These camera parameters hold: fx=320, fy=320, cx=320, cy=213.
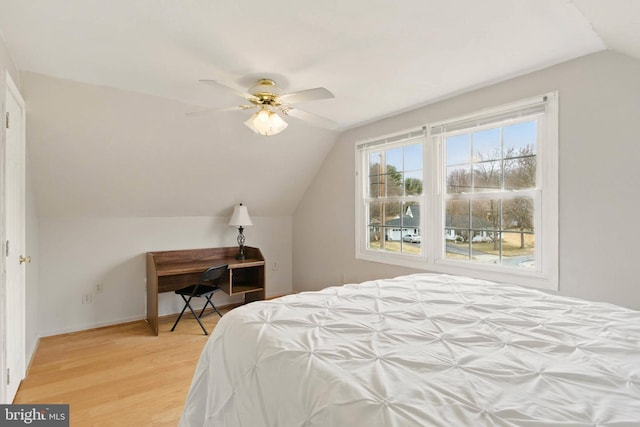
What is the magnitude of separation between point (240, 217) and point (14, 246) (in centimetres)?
218

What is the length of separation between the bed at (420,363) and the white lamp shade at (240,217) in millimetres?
2498

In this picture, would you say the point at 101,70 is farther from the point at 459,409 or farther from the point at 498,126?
the point at 498,126

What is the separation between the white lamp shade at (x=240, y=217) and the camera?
4.02 meters

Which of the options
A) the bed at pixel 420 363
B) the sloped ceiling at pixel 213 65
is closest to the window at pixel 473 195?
the sloped ceiling at pixel 213 65

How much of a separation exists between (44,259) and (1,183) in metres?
1.95

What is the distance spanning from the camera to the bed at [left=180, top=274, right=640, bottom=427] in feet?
2.50

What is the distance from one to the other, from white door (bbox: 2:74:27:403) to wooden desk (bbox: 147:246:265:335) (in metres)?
1.11

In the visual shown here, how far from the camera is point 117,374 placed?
8.14 ft

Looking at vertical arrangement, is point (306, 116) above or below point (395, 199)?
above

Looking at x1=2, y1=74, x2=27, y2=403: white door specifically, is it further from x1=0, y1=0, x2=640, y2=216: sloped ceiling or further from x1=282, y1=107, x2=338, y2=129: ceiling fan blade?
x1=282, y1=107, x2=338, y2=129: ceiling fan blade

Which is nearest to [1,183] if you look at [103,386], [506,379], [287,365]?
[103,386]

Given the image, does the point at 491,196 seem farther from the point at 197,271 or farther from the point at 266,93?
the point at 197,271

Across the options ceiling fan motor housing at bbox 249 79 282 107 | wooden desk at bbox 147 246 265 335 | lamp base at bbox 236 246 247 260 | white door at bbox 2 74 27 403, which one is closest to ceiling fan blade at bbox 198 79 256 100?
ceiling fan motor housing at bbox 249 79 282 107

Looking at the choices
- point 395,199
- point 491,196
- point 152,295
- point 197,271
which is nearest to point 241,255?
point 197,271
